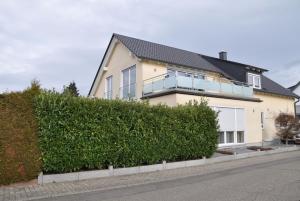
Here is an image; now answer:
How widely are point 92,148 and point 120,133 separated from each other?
1.39 m

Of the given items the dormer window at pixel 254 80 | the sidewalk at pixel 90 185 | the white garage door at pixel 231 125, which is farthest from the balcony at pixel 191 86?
the sidewalk at pixel 90 185

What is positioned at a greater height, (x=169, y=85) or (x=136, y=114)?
(x=169, y=85)

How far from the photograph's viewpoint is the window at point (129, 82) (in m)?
24.6

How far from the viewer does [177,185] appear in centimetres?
1061

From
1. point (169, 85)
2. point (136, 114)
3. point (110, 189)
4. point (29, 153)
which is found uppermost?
point (169, 85)

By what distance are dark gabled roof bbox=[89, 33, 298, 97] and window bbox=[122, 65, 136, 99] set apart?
5.88ft

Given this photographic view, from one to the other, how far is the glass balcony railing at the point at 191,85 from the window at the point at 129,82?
5.68 feet

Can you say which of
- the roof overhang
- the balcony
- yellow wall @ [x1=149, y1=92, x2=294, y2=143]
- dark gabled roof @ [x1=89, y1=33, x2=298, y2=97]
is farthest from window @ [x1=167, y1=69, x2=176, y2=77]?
the roof overhang

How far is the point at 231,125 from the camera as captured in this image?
2302 centimetres

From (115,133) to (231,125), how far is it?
12.2m

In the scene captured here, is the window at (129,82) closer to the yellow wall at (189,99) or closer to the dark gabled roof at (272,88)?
the yellow wall at (189,99)

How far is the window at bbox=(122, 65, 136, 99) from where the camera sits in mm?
24641

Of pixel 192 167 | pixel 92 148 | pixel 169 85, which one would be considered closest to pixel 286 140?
pixel 169 85

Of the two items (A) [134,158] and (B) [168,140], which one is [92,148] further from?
(B) [168,140]
